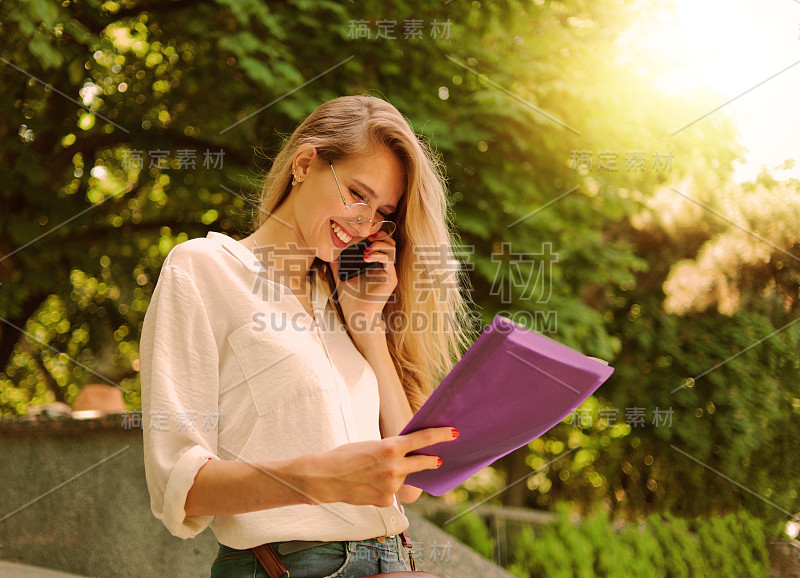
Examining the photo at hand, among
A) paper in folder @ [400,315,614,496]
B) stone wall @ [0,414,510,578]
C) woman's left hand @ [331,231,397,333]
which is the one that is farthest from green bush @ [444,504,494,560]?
paper in folder @ [400,315,614,496]

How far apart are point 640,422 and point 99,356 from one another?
16.6 ft

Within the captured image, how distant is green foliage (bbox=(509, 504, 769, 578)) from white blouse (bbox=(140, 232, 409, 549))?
3.32m

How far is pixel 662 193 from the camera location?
7062mm

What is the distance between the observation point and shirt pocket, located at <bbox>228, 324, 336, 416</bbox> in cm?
132

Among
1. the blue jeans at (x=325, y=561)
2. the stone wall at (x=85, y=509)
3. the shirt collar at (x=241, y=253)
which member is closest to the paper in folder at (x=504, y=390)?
the blue jeans at (x=325, y=561)

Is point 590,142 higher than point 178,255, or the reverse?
point 590,142

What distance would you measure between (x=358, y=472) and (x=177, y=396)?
0.34m

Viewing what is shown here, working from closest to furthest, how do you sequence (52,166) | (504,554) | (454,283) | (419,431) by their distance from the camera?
(419,431), (454,283), (504,554), (52,166)

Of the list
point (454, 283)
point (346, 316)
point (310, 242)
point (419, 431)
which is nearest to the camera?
point (419, 431)

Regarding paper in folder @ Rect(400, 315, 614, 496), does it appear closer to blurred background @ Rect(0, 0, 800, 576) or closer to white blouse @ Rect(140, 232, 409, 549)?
white blouse @ Rect(140, 232, 409, 549)

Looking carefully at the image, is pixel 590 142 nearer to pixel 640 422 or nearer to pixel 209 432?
pixel 640 422

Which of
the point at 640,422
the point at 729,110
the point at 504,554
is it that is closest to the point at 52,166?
the point at 504,554

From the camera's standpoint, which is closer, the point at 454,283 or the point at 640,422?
the point at 454,283

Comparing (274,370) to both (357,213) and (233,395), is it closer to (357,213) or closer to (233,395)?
(233,395)
